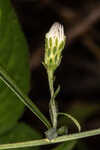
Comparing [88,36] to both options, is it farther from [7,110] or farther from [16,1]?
[7,110]

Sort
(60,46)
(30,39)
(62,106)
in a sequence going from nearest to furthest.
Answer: (60,46), (62,106), (30,39)

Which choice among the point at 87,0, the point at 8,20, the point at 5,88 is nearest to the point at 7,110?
the point at 5,88

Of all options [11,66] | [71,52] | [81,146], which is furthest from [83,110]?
[11,66]

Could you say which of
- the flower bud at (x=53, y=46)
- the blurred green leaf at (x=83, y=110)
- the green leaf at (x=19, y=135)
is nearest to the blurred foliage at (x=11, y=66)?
the green leaf at (x=19, y=135)

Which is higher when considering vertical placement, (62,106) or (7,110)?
(7,110)

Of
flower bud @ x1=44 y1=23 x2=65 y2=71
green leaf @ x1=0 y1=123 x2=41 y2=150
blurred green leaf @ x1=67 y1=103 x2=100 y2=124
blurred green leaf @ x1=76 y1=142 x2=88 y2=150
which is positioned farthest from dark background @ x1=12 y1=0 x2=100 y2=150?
flower bud @ x1=44 y1=23 x2=65 y2=71

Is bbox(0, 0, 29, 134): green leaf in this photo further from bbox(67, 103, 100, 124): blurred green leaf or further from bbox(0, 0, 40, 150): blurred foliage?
bbox(67, 103, 100, 124): blurred green leaf

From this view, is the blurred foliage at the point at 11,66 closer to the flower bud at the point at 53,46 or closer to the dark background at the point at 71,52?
the flower bud at the point at 53,46
